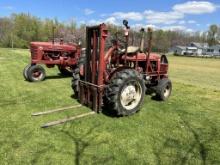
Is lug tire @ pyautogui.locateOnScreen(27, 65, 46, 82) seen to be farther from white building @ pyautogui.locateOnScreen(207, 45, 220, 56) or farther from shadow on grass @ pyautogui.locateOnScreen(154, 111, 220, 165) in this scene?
white building @ pyautogui.locateOnScreen(207, 45, 220, 56)

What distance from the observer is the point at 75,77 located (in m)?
6.97

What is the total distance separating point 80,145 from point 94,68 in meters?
2.21

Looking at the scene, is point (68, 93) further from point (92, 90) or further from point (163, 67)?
point (163, 67)

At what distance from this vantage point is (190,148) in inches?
173

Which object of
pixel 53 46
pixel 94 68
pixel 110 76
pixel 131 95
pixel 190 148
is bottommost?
pixel 190 148

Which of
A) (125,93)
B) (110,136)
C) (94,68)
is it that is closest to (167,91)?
(125,93)

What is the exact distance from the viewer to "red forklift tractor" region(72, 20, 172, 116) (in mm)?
5648

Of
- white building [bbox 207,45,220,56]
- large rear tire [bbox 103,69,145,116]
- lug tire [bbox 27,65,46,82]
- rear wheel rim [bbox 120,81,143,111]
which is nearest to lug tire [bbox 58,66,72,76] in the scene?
lug tire [bbox 27,65,46,82]

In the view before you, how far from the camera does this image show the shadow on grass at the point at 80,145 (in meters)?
3.82

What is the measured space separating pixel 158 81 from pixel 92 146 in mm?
4147

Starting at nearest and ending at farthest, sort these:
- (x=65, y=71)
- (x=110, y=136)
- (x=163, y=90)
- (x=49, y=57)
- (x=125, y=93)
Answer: (x=110, y=136), (x=125, y=93), (x=163, y=90), (x=49, y=57), (x=65, y=71)

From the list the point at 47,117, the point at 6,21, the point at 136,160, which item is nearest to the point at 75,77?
the point at 47,117

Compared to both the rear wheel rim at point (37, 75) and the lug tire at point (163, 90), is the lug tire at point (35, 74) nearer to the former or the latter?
the rear wheel rim at point (37, 75)

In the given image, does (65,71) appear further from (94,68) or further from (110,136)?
(110,136)
